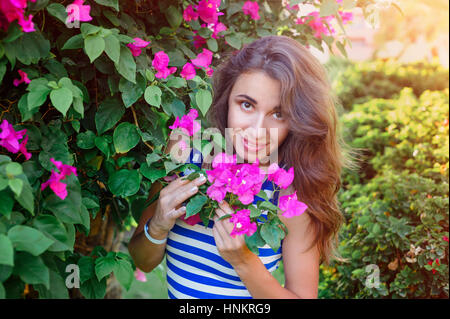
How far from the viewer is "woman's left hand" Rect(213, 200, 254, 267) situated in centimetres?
124

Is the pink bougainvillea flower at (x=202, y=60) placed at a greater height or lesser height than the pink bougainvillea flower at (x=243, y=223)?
greater

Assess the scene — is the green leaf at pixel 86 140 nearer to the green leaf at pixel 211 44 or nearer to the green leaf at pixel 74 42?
the green leaf at pixel 74 42

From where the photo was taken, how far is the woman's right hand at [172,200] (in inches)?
48.9

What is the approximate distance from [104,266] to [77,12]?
70cm

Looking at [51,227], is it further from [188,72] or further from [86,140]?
[188,72]

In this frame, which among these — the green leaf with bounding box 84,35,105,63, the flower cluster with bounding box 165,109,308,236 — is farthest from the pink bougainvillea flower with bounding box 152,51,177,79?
the flower cluster with bounding box 165,109,308,236

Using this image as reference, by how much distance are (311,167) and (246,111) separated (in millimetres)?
302

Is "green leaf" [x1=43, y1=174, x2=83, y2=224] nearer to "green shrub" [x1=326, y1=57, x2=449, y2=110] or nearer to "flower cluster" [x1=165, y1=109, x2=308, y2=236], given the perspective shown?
"flower cluster" [x1=165, y1=109, x2=308, y2=236]

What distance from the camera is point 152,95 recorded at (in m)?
1.21

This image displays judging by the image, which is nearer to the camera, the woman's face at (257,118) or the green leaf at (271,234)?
the green leaf at (271,234)

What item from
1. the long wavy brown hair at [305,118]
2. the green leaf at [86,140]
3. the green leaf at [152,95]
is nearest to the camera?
the green leaf at [152,95]

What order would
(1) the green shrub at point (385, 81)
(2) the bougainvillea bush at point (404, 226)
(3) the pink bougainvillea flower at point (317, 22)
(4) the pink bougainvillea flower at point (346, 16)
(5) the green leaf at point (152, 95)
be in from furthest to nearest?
(1) the green shrub at point (385, 81)
(2) the bougainvillea bush at point (404, 226)
(4) the pink bougainvillea flower at point (346, 16)
(3) the pink bougainvillea flower at point (317, 22)
(5) the green leaf at point (152, 95)

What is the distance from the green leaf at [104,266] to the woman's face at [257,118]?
19.9 inches

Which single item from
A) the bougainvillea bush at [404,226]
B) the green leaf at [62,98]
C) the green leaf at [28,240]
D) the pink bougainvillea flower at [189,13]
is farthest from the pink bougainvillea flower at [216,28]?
the bougainvillea bush at [404,226]
